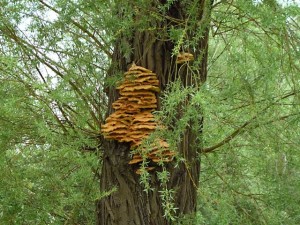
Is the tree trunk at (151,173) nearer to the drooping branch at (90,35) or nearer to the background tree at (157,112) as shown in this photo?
the background tree at (157,112)

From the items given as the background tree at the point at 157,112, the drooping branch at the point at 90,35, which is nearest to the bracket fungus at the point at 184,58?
the background tree at the point at 157,112

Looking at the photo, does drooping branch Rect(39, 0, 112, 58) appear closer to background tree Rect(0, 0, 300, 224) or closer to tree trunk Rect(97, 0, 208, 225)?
background tree Rect(0, 0, 300, 224)

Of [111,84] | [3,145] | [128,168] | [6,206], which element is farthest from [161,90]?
[6,206]

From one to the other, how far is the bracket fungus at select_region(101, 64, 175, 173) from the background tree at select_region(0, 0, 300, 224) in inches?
2.8

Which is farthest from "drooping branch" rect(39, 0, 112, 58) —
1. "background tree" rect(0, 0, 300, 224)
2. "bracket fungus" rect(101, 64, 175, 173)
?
"bracket fungus" rect(101, 64, 175, 173)

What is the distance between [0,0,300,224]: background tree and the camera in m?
1.66

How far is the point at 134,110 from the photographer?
66.6 inches

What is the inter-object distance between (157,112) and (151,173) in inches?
9.8

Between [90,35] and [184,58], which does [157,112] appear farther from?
[90,35]

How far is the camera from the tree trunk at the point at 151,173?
1.73m

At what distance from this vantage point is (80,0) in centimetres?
191

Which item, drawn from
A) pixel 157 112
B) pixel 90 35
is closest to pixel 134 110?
pixel 157 112

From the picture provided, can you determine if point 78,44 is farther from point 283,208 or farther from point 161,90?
point 283,208

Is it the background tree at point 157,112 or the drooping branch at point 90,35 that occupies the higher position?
the drooping branch at point 90,35
